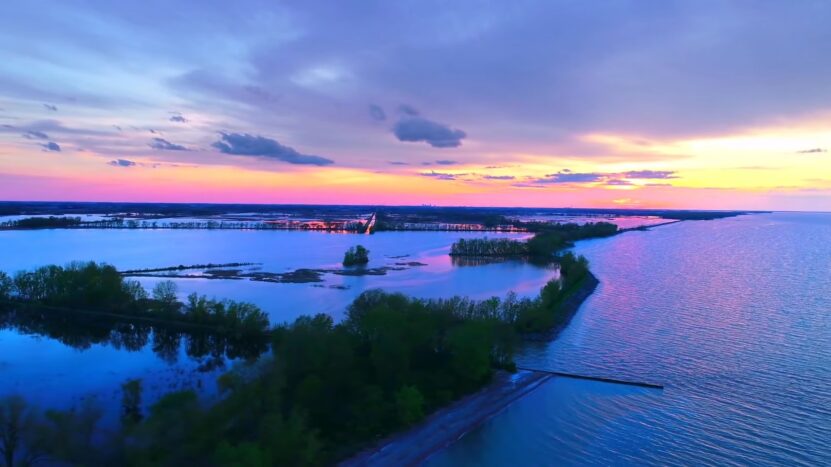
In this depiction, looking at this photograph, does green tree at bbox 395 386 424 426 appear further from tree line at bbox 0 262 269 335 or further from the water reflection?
tree line at bbox 0 262 269 335

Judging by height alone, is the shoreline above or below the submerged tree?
below

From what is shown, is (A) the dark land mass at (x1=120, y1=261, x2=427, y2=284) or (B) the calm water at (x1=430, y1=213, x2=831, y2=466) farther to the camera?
(A) the dark land mass at (x1=120, y1=261, x2=427, y2=284)

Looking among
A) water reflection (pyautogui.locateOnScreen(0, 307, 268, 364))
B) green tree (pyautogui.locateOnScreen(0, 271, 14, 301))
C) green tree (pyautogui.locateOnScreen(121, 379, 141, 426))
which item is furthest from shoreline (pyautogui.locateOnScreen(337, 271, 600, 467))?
green tree (pyautogui.locateOnScreen(0, 271, 14, 301))

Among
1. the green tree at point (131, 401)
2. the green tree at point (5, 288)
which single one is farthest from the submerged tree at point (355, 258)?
the green tree at point (131, 401)

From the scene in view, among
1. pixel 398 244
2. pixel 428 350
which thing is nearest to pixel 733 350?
pixel 428 350

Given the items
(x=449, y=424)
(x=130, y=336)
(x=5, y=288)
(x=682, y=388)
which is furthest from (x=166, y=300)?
(x=682, y=388)

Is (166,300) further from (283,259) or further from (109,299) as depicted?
(283,259)
